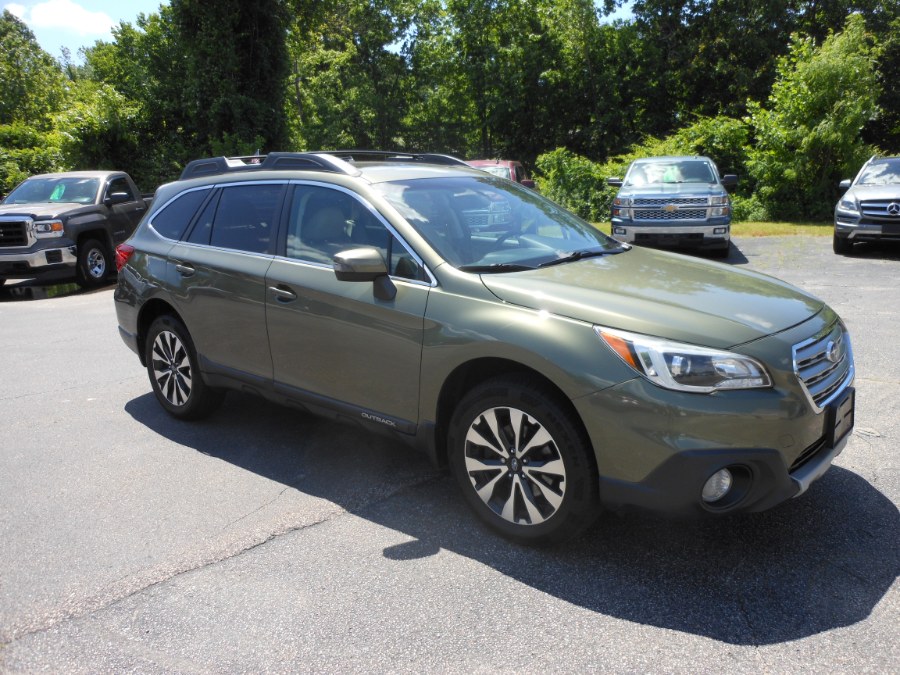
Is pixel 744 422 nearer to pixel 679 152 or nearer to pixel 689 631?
pixel 689 631

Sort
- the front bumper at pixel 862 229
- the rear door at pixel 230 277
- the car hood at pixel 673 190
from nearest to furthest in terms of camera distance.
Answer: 1. the rear door at pixel 230 277
2. the front bumper at pixel 862 229
3. the car hood at pixel 673 190

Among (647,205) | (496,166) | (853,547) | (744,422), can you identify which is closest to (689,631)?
(744,422)

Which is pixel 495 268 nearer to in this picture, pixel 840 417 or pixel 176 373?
pixel 840 417

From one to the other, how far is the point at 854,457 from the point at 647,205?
9.18 meters

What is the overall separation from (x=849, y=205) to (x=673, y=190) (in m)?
2.85

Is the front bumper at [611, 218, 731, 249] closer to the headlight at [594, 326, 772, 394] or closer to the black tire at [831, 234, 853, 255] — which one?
the black tire at [831, 234, 853, 255]

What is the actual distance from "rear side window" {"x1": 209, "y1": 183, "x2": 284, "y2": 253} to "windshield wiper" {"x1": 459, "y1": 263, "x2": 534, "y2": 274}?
143cm

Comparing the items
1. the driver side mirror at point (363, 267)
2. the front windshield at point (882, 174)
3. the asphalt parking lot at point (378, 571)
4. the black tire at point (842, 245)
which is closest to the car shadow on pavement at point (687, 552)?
the asphalt parking lot at point (378, 571)

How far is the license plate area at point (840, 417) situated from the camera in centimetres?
327

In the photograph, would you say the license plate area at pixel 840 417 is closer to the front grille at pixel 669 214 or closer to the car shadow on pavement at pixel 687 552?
the car shadow on pavement at pixel 687 552

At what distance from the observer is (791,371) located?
10.1 feet

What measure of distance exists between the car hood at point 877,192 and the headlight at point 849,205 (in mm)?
116

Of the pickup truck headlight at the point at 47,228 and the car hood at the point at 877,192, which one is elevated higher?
the car hood at the point at 877,192

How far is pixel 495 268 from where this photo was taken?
377 cm
